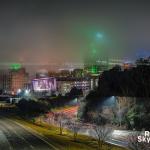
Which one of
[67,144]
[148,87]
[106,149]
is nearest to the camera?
[106,149]

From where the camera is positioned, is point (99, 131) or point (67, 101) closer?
point (99, 131)

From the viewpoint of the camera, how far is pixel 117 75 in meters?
112

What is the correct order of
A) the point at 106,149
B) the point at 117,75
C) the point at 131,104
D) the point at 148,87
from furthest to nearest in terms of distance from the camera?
the point at 117,75 < the point at 148,87 < the point at 131,104 < the point at 106,149

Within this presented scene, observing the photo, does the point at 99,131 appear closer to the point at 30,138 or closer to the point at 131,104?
the point at 30,138

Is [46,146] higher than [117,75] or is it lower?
lower

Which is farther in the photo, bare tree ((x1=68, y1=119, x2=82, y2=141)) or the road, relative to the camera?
bare tree ((x1=68, y1=119, x2=82, y2=141))

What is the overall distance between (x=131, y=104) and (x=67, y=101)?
220ft

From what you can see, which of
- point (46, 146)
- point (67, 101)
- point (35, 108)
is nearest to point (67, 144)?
point (46, 146)

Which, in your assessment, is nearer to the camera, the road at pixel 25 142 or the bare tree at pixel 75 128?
the road at pixel 25 142

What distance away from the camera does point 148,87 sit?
321 ft

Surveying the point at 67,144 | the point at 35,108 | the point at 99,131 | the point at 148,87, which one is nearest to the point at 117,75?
the point at 148,87

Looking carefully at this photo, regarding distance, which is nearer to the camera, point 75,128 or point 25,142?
point 25,142

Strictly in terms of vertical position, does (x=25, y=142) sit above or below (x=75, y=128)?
below

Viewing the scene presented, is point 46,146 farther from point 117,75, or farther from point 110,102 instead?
point 117,75
